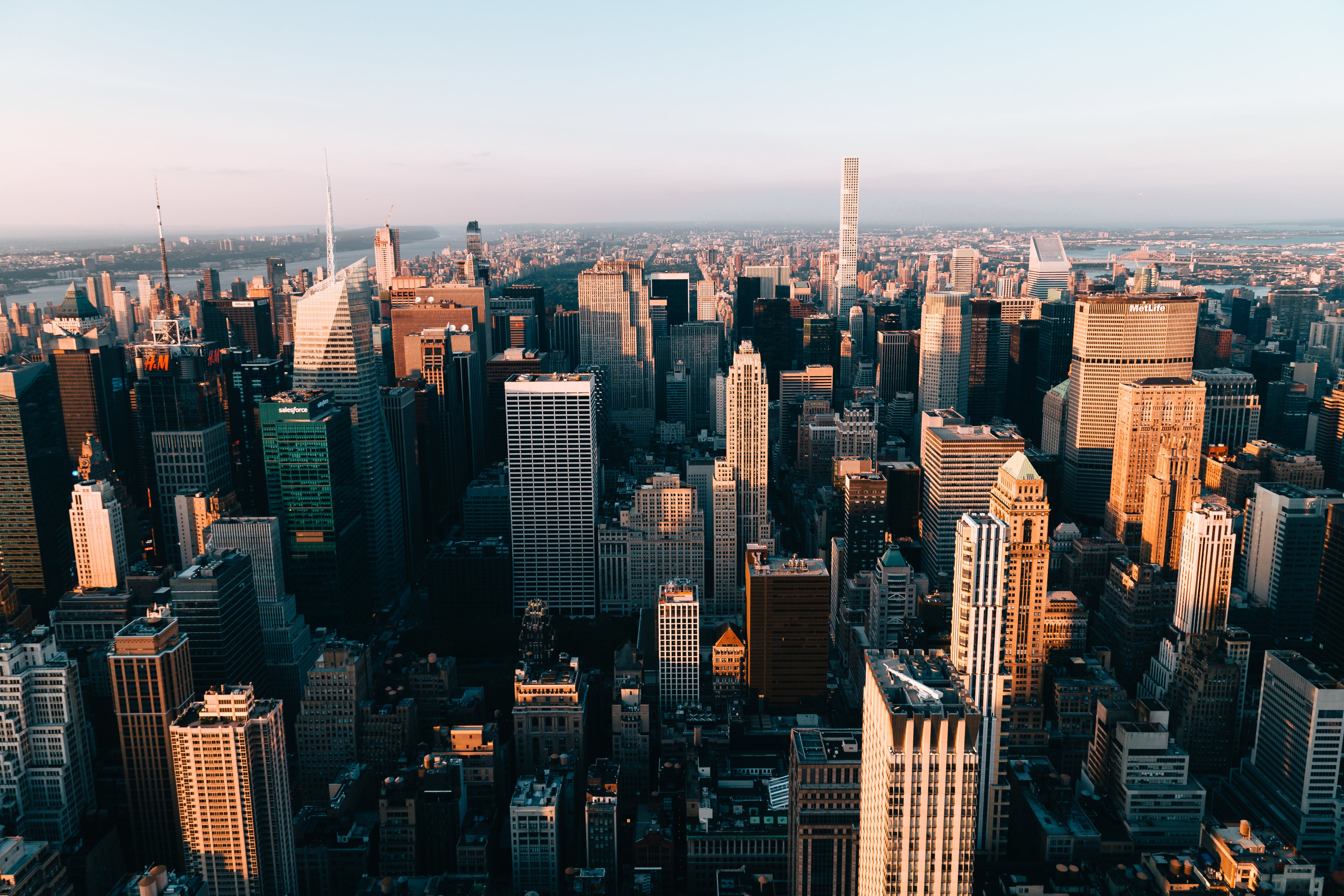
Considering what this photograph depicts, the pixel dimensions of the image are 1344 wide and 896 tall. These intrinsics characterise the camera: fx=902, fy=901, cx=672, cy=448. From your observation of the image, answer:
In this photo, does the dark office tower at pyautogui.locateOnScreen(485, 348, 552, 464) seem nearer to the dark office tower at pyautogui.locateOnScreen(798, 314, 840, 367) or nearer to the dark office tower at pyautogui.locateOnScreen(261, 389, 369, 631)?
the dark office tower at pyautogui.locateOnScreen(261, 389, 369, 631)

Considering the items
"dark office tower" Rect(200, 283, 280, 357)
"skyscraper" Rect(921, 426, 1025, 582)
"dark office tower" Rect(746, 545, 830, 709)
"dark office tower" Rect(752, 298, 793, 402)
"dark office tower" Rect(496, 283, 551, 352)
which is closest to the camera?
"dark office tower" Rect(746, 545, 830, 709)

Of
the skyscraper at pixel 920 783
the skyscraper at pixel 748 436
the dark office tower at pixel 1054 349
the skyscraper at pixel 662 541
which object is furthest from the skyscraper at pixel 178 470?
the dark office tower at pixel 1054 349

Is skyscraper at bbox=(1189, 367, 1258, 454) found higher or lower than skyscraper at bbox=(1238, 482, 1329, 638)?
higher

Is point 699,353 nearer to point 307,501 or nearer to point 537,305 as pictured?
point 537,305

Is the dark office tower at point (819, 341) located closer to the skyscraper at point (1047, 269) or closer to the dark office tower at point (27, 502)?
the skyscraper at point (1047, 269)

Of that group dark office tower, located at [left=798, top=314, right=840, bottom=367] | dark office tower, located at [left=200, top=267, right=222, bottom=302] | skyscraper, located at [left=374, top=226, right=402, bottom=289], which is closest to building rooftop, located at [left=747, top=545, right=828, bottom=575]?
dark office tower, located at [left=798, top=314, right=840, bottom=367]

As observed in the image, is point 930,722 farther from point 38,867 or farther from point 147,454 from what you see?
point 147,454

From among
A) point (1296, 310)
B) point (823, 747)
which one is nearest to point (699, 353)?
point (1296, 310)
